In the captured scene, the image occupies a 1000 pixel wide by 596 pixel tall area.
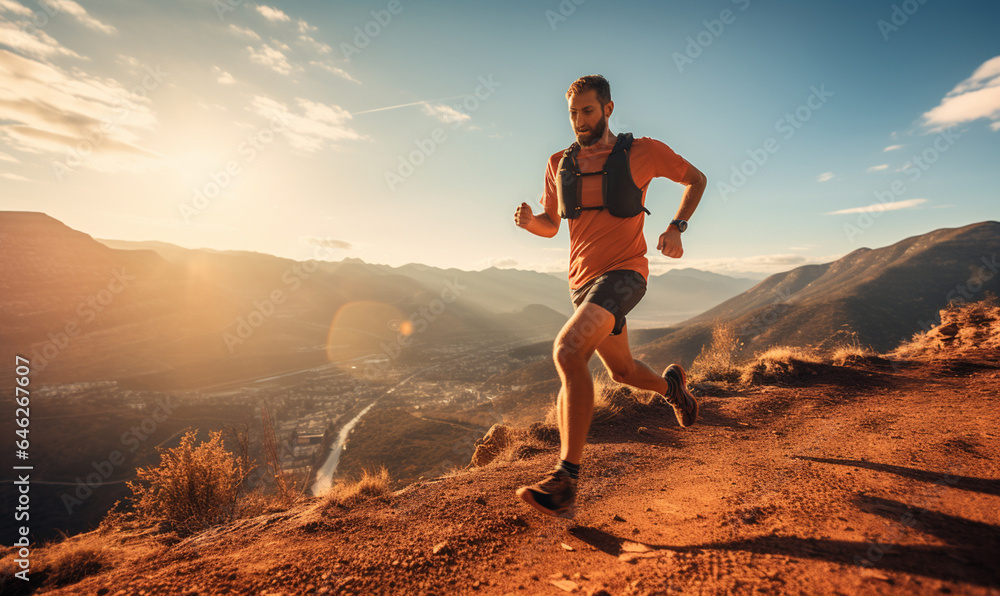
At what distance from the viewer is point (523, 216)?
2.79 meters

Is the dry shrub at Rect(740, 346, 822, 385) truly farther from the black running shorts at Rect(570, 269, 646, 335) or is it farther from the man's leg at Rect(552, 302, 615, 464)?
the man's leg at Rect(552, 302, 615, 464)

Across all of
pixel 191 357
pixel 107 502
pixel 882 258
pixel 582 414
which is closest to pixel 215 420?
pixel 107 502

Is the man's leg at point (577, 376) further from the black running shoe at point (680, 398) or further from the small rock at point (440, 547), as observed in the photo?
the black running shoe at point (680, 398)

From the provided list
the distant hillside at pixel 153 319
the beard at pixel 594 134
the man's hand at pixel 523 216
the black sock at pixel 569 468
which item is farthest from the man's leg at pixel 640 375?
the distant hillside at pixel 153 319

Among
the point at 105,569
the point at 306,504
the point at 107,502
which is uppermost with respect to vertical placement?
the point at 105,569

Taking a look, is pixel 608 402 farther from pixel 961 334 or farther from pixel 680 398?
pixel 961 334

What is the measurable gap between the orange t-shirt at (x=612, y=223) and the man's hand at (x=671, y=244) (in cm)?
12

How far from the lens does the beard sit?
251 centimetres

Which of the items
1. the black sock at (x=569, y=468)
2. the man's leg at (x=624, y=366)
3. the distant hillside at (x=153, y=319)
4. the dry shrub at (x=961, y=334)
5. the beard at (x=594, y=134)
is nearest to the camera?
the black sock at (x=569, y=468)

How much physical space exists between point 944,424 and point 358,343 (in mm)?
83105

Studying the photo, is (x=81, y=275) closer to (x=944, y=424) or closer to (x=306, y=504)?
(x=306, y=504)

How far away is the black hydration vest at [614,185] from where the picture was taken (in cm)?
237

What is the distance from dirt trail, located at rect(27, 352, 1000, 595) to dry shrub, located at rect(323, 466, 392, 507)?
6.6 inches

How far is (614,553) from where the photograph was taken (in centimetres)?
173
